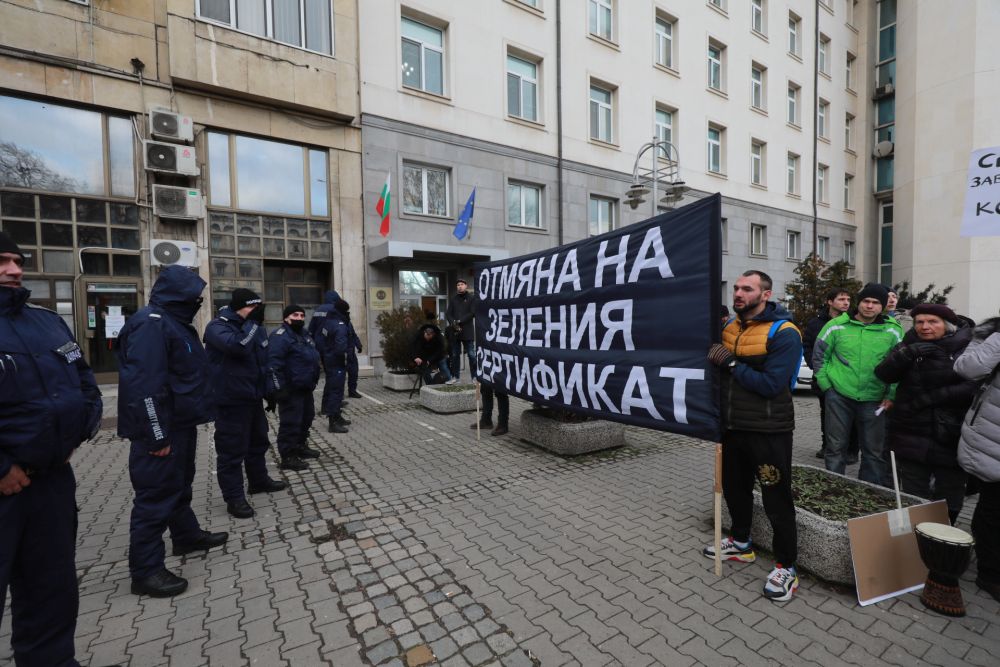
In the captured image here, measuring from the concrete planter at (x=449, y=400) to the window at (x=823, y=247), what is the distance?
2400cm

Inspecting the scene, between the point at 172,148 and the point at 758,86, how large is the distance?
23079 mm

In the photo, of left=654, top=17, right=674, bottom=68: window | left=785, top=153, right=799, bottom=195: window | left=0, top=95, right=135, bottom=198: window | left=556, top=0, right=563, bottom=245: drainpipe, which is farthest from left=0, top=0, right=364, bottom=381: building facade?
left=785, top=153, right=799, bottom=195: window

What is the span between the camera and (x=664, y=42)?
17.8 meters

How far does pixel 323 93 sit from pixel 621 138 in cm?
1027

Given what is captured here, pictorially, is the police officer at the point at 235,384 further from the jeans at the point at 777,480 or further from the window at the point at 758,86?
the window at the point at 758,86

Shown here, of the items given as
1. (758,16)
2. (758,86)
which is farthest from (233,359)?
(758,16)

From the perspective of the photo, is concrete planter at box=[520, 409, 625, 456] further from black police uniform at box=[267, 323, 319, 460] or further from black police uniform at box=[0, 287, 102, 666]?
black police uniform at box=[0, 287, 102, 666]

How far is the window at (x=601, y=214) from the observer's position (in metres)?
16.6

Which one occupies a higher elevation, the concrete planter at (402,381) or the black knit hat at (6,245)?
the black knit hat at (6,245)

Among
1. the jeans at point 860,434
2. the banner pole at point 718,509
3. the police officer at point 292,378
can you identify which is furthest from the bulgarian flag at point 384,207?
the banner pole at point 718,509

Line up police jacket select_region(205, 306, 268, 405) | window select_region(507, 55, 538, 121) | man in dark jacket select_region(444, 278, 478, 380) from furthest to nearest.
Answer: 1. window select_region(507, 55, 538, 121)
2. man in dark jacket select_region(444, 278, 478, 380)
3. police jacket select_region(205, 306, 268, 405)

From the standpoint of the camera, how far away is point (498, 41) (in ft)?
45.9

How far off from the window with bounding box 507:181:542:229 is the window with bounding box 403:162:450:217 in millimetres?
2208

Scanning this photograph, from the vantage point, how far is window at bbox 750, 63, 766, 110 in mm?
20875
